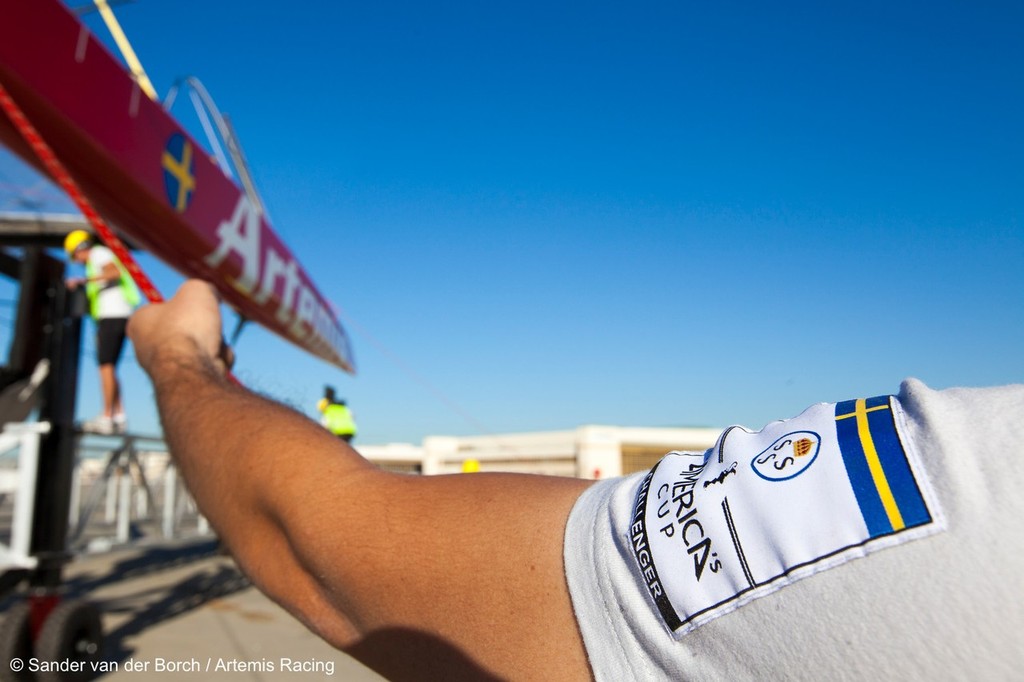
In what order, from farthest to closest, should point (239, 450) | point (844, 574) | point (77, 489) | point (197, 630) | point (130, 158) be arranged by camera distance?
point (77, 489) < point (197, 630) < point (130, 158) < point (239, 450) < point (844, 574)

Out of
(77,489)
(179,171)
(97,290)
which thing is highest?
(179,171)

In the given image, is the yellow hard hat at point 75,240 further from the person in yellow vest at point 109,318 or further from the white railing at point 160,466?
the white railing at point 160,466

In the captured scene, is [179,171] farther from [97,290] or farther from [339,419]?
[339,419]

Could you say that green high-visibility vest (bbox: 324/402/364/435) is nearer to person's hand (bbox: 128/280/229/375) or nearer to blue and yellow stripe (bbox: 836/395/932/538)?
person's hand (bbox: 128/280/229/375)

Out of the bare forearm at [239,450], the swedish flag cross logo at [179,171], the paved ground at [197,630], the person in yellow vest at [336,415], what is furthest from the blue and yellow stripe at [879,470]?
the person in yellow vest at [336,415]

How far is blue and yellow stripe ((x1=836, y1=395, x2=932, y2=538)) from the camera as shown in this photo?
45 cm

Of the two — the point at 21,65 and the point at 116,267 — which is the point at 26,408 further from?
the point at 21,65

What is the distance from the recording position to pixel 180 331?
107 cm

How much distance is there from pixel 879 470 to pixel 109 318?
4.90m

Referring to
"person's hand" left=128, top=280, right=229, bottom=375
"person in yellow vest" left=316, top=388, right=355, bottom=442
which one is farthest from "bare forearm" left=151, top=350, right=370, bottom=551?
"person in yellow vest" left=316, top=388, right=355, bottom=442

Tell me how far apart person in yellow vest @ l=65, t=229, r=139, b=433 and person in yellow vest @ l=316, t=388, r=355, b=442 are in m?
2.84

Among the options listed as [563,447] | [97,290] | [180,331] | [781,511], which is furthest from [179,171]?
[563,447]

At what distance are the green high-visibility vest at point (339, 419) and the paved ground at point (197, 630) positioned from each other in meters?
1.70

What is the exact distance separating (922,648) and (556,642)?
11.3 inches
